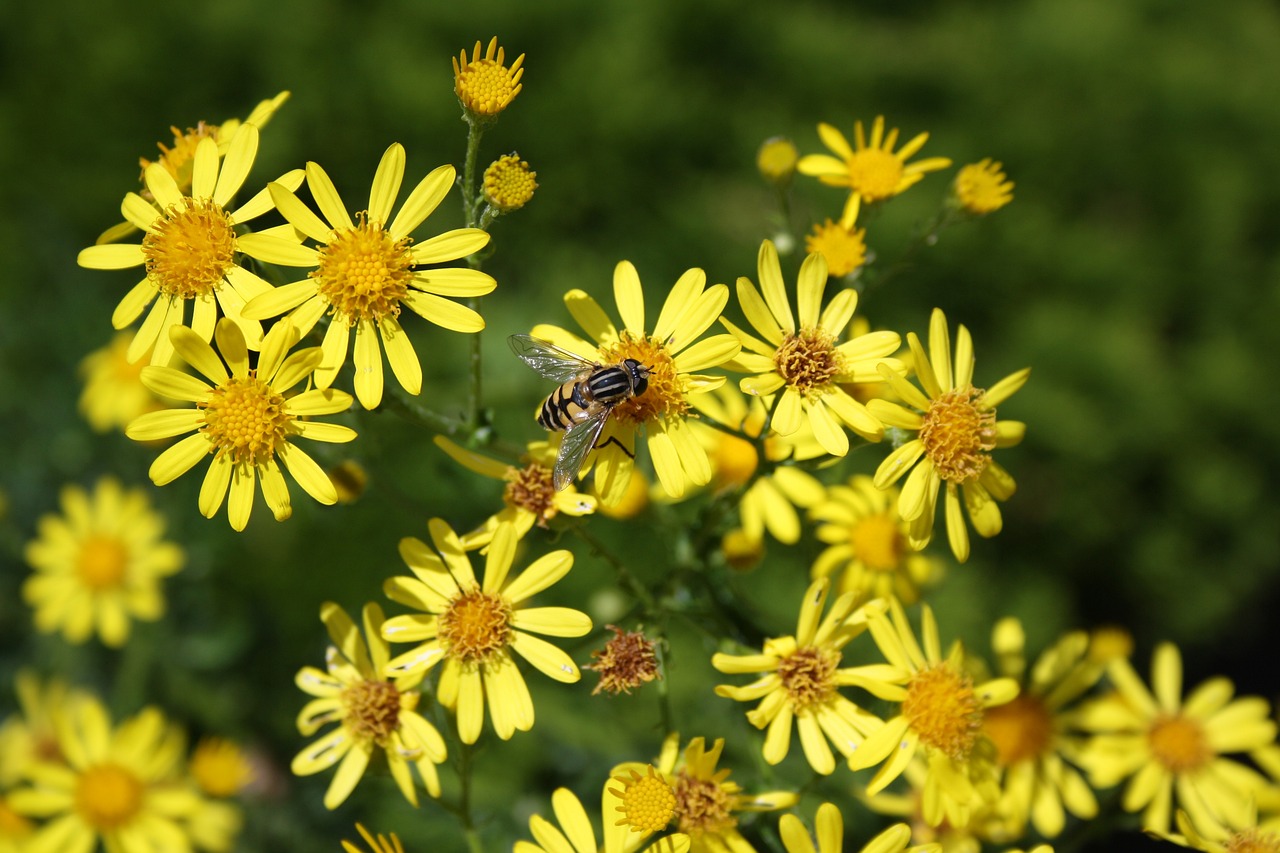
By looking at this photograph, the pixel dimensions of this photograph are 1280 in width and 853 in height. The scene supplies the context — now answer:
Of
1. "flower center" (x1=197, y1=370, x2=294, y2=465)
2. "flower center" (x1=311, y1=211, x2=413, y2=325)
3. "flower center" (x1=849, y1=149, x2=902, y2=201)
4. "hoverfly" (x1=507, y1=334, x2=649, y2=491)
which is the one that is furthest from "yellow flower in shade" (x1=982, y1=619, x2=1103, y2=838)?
"flower center" (x1=197, y1=370, x2=294, y2=465)

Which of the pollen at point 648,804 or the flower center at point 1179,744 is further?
the flower center at point 1179,744

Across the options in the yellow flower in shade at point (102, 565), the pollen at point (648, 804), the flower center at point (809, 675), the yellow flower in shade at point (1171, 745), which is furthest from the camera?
the yellow flower in shade at point (102, 565)

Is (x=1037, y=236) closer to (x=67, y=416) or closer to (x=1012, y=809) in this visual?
(x=1012, y=809)

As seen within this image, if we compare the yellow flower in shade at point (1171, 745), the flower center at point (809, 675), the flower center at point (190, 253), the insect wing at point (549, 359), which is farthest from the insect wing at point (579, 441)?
the yellow flower in shade at point (1171, 745)

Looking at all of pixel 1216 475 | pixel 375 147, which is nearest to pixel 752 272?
pixel 375 147

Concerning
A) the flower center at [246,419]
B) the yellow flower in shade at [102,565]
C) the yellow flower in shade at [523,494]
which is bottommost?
the yellow flower in shade at [523,494]

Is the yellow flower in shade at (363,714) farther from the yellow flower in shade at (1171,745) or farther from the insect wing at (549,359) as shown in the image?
the yellow flower in shade at (1171,745)

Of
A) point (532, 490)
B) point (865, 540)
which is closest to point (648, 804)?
point (532, 490)

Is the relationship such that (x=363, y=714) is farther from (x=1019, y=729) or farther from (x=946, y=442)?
(x=1019, y=729)

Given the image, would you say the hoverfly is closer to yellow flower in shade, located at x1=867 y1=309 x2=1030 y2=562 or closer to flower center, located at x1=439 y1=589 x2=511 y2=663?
flower center, located at x1=439 y1=589 x2=511 y2=663
